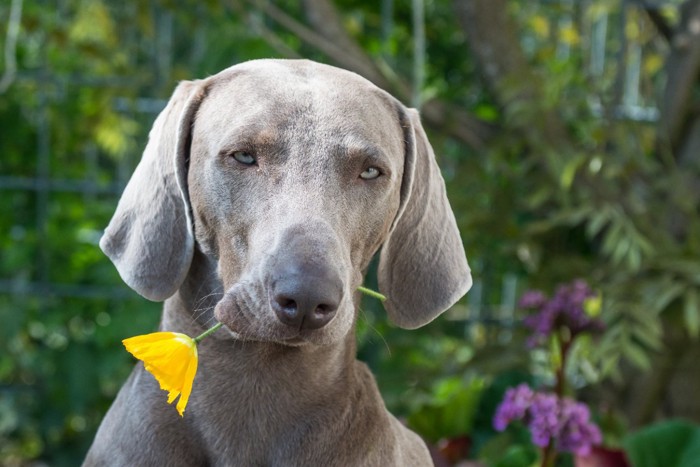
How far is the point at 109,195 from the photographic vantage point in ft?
16.0

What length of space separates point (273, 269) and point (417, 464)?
0.80 metres

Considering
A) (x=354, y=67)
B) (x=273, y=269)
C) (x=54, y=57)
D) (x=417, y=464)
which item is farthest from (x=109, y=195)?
(x=273, y=269)

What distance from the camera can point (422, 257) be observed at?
242cm

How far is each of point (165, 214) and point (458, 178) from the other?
229 centimetres

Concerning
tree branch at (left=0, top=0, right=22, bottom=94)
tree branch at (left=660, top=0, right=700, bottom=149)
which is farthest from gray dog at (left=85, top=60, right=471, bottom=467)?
tree branch at (left=660, top=0, right=700, bottom=149)

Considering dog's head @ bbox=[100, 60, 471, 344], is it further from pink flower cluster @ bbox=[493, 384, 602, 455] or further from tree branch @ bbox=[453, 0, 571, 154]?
tree branch @ bbox=[453, 0, 571, 154]

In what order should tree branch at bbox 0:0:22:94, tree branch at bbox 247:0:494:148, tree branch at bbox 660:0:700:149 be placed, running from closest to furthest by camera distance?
tree branch at bbox 247:0:494:148 < tree branch at bbox 0:0:22:94 < tree branch at bbox 660:0:700:149

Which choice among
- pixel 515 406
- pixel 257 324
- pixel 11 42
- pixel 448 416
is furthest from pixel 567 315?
pixel 11 42

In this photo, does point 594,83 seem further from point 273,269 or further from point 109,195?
point 273,269

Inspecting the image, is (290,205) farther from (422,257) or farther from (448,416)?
(448,416)

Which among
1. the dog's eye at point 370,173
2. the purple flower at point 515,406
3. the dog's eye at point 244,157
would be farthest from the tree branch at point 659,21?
the dog's eye at point 244,157

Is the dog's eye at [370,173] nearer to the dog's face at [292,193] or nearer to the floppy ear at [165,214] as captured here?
the dog's face at [292,193]

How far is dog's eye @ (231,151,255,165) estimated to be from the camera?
82.4 inches

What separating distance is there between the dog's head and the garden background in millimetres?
1606
